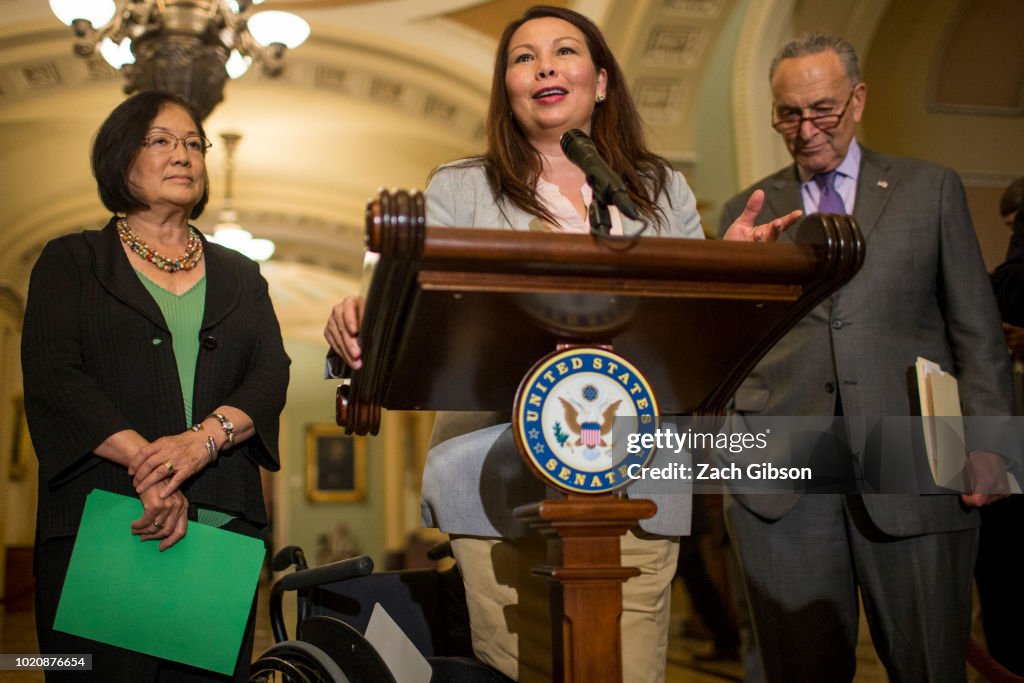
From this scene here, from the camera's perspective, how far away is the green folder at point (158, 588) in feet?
5.22

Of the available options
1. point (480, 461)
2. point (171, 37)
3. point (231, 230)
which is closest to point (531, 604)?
point (480, 461)

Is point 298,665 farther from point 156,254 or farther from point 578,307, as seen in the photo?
point 578,307

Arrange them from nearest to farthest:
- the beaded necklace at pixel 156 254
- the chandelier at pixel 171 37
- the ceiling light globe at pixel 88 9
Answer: the beaded necklace at pixel 156 254
the chandelier at pixel 171 37
the ceiling light globe at pixel 88 9

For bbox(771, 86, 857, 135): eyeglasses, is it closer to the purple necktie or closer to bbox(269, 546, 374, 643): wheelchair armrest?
the purple necktie

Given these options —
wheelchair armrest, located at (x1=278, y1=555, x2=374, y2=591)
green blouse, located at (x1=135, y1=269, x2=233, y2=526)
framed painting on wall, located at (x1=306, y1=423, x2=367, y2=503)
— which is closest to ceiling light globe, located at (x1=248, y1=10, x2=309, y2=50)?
green blouse, located at (x1=135, y1=269, x2=233, y2=526)

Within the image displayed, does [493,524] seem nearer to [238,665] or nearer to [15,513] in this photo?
[238,665]

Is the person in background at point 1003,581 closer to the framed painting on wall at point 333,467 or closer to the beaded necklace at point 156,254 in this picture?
the beaded necklace at point 156,254

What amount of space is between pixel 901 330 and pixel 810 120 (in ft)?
1.58

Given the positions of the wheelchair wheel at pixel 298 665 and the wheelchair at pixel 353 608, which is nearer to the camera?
the wheelchair wheel at pixel 298 665

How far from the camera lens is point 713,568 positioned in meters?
5.01

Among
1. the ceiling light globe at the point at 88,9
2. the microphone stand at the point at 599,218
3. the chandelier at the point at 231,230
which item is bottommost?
the microphone stand at the point at 599,218

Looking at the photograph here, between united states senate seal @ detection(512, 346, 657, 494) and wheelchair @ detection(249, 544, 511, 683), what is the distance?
2.67 ft

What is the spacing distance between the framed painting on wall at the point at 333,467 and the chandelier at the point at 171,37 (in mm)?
14280

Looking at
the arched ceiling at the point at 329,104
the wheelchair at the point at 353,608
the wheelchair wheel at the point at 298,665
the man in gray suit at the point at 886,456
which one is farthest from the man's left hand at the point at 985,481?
the arched ceiling at the point at 329,104
